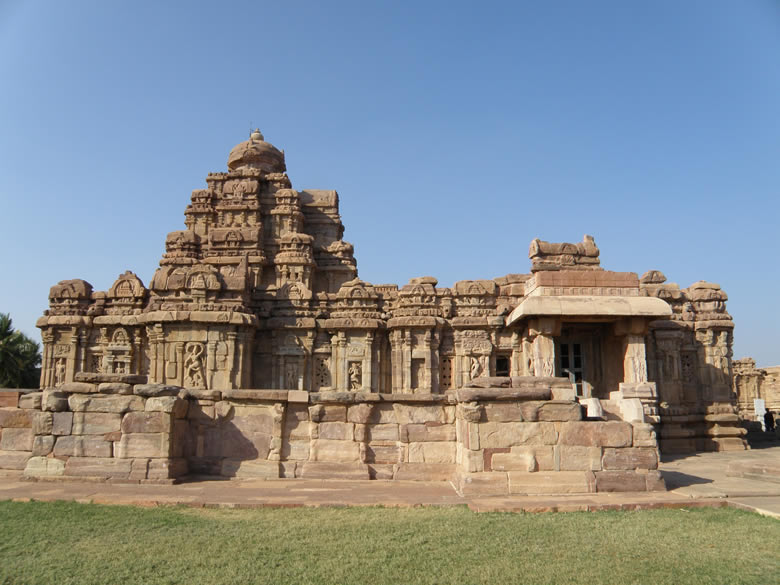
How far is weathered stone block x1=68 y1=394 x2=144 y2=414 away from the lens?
857 centimetres

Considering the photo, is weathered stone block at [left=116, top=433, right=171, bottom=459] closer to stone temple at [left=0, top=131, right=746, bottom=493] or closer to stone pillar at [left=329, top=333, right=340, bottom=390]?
stone temple at [left=0, top=131, right=746, bottom=493]

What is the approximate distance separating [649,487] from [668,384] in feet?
33.8

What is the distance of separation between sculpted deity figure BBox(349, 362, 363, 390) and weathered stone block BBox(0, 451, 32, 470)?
9256mm

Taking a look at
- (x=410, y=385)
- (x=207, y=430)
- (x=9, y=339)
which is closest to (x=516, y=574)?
(x=207, y=430)

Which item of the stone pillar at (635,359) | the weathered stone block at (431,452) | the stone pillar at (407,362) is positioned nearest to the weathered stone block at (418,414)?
the weathered stone block at (431,452)

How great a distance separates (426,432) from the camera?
8.73 metres

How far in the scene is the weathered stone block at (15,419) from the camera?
9367mm

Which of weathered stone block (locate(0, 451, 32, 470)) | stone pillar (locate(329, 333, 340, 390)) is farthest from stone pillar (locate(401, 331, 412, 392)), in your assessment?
weathered stone block (locate(0, 451, 32, 470))

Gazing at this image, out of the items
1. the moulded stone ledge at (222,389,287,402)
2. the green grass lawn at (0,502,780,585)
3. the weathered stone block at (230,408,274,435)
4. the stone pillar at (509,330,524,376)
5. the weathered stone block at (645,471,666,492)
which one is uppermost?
the stone pillar at (509,330,524,376)

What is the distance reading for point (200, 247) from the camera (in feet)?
73.4

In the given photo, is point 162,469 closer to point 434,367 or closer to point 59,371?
point 434,367

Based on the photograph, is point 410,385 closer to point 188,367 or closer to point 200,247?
point 188,367

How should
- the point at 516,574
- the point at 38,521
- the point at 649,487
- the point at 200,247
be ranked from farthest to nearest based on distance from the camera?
1. the point at 200,247
2. the point at 649,487
3. the point at 38,521
4. the point at 516,574

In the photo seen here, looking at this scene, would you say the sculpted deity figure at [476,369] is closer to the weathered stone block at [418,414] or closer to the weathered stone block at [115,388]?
the weathered stone block at [418,414]
